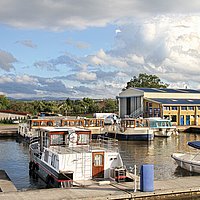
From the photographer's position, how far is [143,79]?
12462cm

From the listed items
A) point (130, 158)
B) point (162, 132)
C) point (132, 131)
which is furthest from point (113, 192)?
point (162, 132)

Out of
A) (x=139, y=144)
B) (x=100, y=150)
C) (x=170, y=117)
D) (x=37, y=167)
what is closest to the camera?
(x=100, y=150)

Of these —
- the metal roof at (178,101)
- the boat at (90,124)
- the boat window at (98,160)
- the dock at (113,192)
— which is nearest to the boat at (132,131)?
the boat at (90,124)

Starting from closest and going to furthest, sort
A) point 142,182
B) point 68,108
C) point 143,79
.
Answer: point 142,182, point 68,108, point 143,79

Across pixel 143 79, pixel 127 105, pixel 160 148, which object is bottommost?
pixel 160 148

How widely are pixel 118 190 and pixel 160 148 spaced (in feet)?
90.7

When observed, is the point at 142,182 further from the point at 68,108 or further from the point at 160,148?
the point at 68,108

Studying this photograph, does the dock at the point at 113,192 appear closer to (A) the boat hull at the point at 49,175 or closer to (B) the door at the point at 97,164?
(A) the boat hull at the point at 49,175

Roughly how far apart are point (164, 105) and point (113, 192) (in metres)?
58.7

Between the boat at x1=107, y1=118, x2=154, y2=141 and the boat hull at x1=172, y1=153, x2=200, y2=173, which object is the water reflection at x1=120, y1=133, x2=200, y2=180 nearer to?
the boat hull at x1=172, y1=153, x2=200, y2=173

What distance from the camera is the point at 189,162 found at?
29.0 metres

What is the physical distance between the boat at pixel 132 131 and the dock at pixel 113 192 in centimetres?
3382

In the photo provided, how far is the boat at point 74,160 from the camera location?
2265cm

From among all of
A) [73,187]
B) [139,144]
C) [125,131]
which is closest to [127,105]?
[125,131]
